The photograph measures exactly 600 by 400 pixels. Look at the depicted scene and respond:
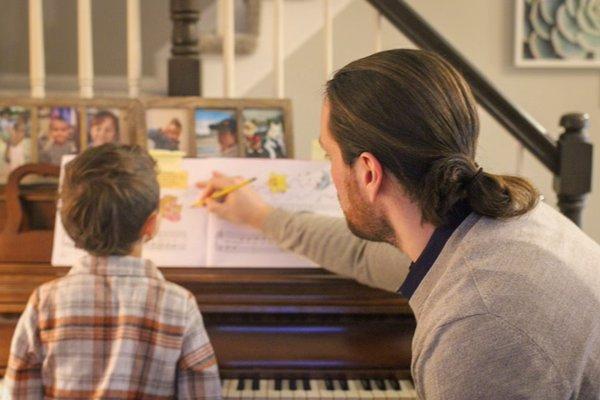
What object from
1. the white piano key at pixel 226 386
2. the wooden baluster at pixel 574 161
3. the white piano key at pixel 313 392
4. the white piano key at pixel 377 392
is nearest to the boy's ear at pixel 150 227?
the white piano key at pixel 226 386

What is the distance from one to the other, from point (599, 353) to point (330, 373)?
70 centimetres

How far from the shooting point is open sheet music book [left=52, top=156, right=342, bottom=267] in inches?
63.3

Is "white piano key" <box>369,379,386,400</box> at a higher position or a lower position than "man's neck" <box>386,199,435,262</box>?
lower

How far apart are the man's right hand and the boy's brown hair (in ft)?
0.62

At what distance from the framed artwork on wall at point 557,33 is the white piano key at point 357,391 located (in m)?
1.97

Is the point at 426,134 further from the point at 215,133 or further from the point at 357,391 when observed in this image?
the point at 215,133

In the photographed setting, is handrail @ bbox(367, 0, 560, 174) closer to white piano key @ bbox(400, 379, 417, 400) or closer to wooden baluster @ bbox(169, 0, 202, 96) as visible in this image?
wooden baluster @ bbox(169, 0, 202, 96)

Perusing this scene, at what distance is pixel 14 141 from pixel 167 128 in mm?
356

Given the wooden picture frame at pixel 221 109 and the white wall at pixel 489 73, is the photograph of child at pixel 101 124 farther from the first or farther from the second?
the white wall at pixel 489 73

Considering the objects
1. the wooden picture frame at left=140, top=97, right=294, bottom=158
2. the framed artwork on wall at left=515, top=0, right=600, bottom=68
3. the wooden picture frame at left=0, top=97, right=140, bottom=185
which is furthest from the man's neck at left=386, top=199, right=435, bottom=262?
the framed artwork on wall at left=515, top=0, right=600, bottom=68

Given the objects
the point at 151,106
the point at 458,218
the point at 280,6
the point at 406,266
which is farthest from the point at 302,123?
the point at 458,218

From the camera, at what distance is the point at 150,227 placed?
1477 mm

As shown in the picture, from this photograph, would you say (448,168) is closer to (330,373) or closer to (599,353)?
(599,353)

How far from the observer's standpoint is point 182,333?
1.41 metres
